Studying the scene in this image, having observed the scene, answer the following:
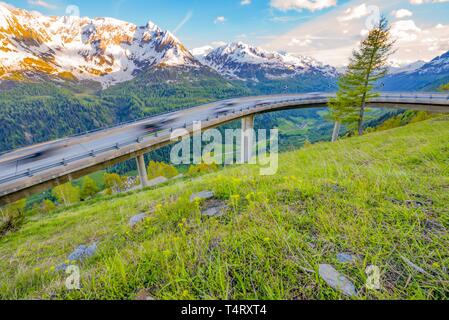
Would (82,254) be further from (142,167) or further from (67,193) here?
(67,193)

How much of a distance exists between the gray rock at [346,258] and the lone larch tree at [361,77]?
28.6 metres

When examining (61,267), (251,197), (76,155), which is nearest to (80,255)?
(61,267)

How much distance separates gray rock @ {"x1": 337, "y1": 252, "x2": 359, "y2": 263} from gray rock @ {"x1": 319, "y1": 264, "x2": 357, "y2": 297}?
184 millimetres

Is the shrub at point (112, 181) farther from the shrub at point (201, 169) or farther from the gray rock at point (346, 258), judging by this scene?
the gray rock at point (346, 258)

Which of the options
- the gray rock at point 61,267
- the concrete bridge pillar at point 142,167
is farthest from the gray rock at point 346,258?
the concrete bridge pillar at point 142,167

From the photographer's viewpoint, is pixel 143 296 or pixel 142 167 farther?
pixel 142 167

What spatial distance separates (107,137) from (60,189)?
30.1m

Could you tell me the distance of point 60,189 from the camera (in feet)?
146

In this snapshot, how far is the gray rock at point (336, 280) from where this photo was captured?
1.80 meters

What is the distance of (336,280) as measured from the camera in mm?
1956

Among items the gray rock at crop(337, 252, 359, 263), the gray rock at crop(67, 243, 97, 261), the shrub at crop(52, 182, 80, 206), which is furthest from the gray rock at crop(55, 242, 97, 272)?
the shrub at crop(52, 182, 80, 206)

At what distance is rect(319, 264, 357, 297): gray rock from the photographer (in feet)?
5.90

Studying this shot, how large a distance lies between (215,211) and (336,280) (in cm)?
237
